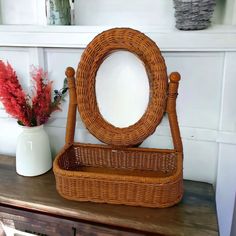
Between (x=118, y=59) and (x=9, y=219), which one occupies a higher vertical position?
(x=118, y=59)

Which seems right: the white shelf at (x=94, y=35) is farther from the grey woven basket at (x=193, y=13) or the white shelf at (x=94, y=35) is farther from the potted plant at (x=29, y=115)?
the potted plant at (x=29, y=115)

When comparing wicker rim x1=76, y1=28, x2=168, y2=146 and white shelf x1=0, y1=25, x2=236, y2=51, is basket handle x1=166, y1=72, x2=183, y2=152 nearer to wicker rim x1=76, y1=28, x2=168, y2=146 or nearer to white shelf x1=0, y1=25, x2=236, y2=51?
wicker rim x1=76, y1=28, x2=168, y2=146

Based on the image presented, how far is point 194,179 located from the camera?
125 centimetres

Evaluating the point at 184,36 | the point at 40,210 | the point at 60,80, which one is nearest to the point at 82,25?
the point at 60,80

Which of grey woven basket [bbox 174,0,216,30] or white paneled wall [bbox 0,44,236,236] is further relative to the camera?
white paneled wall [bbox 0,44,236,236]

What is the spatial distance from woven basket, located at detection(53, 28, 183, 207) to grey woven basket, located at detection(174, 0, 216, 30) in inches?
7.0

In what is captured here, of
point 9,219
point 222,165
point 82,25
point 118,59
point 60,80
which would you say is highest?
point 82,25

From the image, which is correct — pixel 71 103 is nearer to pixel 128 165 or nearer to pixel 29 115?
pixel 29 115

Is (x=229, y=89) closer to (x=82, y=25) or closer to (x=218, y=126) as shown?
(x=218, y=126)

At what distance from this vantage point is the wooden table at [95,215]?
0.92 meters

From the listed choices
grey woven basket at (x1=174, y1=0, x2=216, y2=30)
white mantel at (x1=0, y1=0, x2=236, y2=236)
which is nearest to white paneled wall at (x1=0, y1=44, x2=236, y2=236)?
white mantel at (x1=0, y1=0, x2=236, y2=236)

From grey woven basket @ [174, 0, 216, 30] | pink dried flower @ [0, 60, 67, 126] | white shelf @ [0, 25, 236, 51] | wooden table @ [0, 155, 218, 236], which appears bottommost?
wooden table @ [0, 155, 218, 236]

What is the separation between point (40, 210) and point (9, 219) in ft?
0.47

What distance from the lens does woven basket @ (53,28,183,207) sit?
0.97 m
